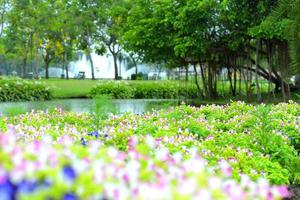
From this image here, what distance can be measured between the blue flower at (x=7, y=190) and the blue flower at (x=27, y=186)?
0.02 meters

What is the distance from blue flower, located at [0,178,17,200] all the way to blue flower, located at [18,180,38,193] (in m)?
0.02

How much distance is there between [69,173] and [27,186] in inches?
4.1

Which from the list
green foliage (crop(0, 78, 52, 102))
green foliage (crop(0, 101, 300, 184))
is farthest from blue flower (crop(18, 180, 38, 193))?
green foliage (crop(0, 78, 52, 102))

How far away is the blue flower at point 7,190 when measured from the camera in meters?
1.16

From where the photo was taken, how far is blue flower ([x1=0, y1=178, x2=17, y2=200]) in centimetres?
116

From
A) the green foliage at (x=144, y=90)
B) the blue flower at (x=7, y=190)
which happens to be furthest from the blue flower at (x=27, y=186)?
the green foliage at (x=144, y=90)

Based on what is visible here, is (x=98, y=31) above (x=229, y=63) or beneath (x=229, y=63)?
above

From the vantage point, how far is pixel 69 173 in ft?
4.07

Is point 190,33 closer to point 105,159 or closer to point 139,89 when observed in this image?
point 139,89

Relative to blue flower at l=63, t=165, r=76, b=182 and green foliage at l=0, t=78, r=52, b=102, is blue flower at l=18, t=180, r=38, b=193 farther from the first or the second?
green foliage at l=0, t=78, r=52, b=102

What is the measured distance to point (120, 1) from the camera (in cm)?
3862

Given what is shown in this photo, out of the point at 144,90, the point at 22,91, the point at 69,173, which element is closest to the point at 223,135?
the point at 69,173

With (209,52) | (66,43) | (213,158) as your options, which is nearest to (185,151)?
(213,158)

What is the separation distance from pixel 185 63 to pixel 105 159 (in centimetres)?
2390
